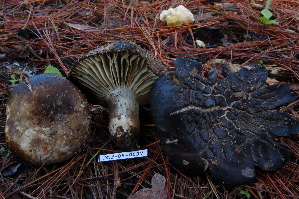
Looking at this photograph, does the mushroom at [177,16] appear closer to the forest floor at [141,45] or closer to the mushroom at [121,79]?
the forest floor at [141,45]

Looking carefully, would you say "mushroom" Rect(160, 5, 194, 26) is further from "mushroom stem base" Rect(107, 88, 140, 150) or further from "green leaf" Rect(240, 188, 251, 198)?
"green leaf" Rect(240, 188, 251, 198)

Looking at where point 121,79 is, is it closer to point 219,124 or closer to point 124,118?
point 124,118

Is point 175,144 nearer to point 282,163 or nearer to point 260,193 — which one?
point 260,193

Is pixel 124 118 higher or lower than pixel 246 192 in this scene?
higher

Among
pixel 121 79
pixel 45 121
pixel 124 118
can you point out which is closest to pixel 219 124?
pixel 124 118

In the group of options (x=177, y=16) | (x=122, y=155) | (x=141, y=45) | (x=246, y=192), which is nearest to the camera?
(x=246, y=192)

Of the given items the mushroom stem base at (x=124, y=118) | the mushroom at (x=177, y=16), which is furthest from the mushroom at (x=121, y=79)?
the mushroom at (x=177, y=16)

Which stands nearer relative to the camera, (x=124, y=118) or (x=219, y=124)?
(x=219, y=124)
